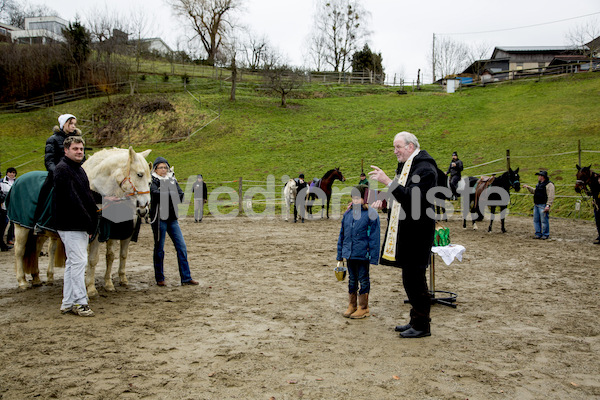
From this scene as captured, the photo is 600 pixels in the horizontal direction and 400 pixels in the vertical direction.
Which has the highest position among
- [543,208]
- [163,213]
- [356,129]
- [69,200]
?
[356,129]

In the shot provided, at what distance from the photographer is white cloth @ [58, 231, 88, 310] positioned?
514 centimetres

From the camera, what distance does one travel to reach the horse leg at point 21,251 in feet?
21.0

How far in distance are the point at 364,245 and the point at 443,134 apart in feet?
86.1

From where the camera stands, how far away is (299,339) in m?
4.57

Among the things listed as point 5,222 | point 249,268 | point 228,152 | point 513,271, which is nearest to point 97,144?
point 228,152

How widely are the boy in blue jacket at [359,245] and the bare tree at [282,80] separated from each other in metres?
32.7

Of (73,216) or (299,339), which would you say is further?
(73,216)

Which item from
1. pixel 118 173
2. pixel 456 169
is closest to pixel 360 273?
pixel 118 173

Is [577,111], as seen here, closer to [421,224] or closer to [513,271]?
[513,271]

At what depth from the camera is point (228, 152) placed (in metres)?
28.9

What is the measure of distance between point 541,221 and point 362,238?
8.71 meters

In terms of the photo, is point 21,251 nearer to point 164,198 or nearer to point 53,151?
point 53,151

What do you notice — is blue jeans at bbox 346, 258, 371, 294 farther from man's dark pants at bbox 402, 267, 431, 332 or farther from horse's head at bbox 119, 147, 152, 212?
horse's head at bbox 119, 147, 152, 212

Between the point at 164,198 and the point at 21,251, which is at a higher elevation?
the point at 164,198
